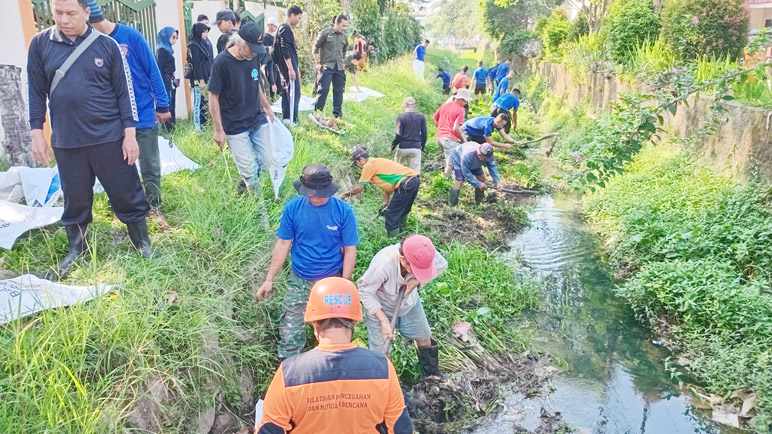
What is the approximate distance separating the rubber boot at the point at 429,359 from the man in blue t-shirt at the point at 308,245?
908mm

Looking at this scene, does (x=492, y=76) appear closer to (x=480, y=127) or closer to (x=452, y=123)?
(x=480, y=127)

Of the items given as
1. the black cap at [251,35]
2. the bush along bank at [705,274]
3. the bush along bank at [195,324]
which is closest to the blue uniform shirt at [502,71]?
the bush along bank at [705,274]

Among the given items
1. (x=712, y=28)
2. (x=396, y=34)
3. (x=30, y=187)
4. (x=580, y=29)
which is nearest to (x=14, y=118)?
(x=30, y=187)

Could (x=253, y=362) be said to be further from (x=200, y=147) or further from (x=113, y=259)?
(x=200, y=147)

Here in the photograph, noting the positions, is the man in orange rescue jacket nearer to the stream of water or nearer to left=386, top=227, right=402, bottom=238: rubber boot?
the stream of water

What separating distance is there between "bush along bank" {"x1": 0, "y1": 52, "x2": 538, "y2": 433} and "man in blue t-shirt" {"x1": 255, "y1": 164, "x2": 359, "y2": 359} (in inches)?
11.9

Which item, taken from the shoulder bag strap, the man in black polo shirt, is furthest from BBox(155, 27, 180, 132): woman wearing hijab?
the shoulder bag strap

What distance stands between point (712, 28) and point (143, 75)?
368 inches

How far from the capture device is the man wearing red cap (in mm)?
3631

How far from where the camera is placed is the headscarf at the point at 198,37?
26.7 feet

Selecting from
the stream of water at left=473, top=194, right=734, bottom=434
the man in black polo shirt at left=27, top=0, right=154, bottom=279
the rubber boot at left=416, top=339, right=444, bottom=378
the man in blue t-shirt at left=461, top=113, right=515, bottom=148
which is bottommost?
the stream of water at left=473, top=194, right=734, bottom=434

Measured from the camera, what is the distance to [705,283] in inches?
219

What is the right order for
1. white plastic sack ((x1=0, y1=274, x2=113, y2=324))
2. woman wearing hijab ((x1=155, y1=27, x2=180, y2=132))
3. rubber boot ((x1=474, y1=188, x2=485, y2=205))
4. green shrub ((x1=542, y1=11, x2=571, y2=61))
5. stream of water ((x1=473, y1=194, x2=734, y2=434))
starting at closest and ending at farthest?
white plastic sack ((x1=0, y1=274, x2=113, y2=324)), stream of water ((x1=473, y1=194, x2=734, y2=434)), woman wearing hijab ((x1=155, y1=27, x2=180, y2=132)), rubber boot ((x1=474, y1=188, x2=485, y2=205)), green shrub ((x1=542, y1=11, x2=571, y2=61))

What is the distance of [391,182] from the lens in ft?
22.2
